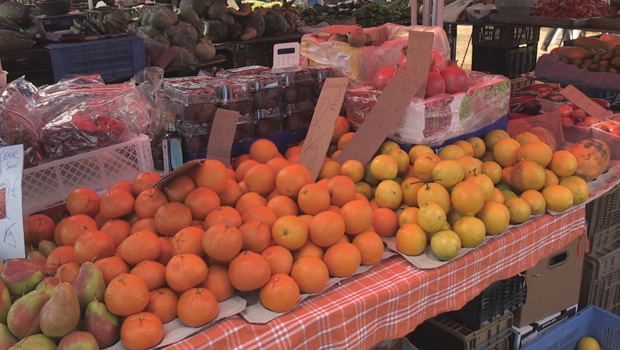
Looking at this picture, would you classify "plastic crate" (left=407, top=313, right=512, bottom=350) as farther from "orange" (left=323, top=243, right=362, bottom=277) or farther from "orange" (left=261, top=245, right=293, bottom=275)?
"orange" (left=261, top=245, right=293, bottom=275)

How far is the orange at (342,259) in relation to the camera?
1653 millimetres

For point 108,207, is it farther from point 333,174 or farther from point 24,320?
point 333,174

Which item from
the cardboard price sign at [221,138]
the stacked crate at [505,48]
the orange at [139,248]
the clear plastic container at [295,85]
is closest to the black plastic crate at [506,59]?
the stacked crate at [505,48]

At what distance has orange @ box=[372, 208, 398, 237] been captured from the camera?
189 cm

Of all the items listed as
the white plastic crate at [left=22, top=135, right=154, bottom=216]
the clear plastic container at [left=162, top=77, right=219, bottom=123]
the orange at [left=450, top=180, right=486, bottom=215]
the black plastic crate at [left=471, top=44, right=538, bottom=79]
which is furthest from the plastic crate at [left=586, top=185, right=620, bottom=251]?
the black plastic crate at [left=471, top=44, right=538, bottom=79]

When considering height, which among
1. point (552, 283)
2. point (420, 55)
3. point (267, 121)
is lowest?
point (552, 283)

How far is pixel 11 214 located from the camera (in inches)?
62.2

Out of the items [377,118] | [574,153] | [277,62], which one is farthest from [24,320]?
[574,153]

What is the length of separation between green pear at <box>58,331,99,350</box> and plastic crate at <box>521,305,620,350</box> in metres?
1.94

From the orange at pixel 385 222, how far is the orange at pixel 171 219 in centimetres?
65

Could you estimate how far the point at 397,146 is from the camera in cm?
221

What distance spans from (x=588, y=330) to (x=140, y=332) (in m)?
2.16

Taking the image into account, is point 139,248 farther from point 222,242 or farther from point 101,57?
point 101,57

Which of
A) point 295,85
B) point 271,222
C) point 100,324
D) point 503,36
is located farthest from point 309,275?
point 503,36
